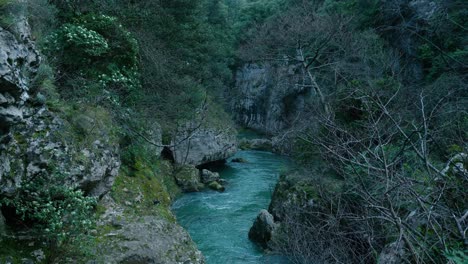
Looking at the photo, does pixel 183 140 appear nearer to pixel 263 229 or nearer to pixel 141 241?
pixel 141 241

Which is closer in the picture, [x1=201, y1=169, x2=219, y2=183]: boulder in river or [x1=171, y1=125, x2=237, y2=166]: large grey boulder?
[x1=201, y1=169, x2=219, y2=183]: boulder in river

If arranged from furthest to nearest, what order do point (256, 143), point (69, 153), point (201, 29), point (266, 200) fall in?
point (256, 143) < point (201, 29) < point (266, 200) < point (69, 153)

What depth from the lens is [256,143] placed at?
2830 centimetres

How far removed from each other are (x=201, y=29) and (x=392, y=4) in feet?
32.6

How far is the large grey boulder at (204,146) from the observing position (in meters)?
18.8

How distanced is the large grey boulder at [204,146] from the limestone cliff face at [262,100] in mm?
8198

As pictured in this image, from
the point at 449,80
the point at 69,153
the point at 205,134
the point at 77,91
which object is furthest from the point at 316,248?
the point at 205,134

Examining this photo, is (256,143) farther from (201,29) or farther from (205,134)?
(201,29)

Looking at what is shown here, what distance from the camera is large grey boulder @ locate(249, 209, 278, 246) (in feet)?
34.7

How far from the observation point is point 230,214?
44.8ft

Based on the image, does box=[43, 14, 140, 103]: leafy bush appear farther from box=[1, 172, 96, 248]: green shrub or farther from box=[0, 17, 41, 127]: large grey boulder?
box=[0, 17, 41, 127]: large grey boulder

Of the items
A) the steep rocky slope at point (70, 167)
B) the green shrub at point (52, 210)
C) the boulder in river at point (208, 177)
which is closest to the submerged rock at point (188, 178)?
the boulder in river at point (208, 177)

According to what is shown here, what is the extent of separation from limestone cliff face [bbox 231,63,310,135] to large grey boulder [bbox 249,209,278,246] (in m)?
18.4

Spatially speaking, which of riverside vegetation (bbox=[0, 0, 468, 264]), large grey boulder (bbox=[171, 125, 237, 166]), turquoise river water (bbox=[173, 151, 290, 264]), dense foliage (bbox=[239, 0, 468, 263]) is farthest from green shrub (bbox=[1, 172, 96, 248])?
large grey boulder (bbox=[171, 125, 237, 166])
